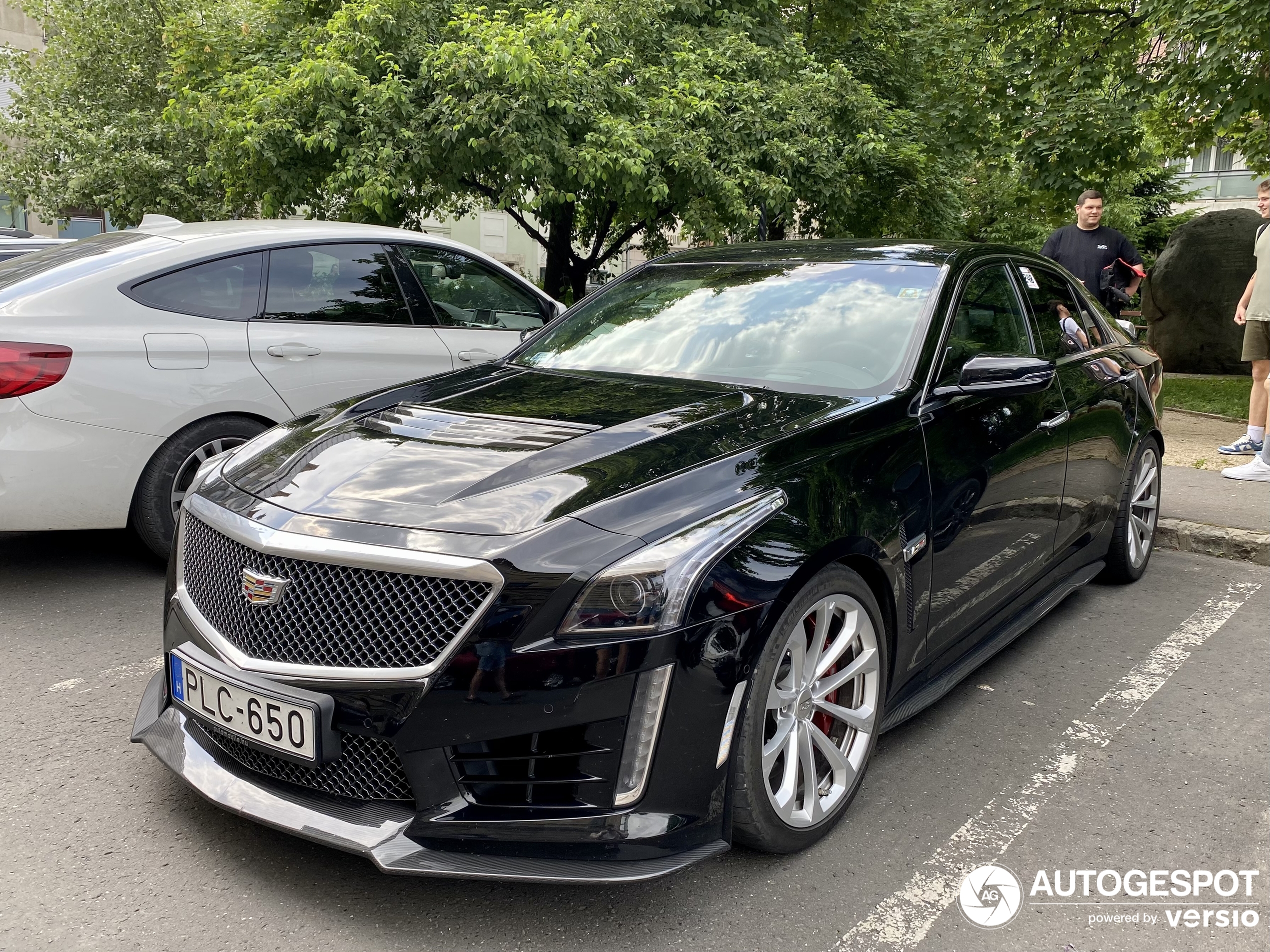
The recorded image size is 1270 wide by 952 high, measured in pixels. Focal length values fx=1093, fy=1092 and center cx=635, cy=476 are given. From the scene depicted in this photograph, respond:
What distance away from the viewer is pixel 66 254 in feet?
16.7

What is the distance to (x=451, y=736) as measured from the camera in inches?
91.3

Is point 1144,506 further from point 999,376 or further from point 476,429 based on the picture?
point 476,429

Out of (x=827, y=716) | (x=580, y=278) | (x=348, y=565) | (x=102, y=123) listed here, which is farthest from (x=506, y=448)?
(x=102, y=123)

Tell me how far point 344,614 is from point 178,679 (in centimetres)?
66

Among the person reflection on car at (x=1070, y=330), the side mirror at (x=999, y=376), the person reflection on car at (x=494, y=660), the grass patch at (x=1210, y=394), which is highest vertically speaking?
the person reflection on car at (x=1070, y=330)

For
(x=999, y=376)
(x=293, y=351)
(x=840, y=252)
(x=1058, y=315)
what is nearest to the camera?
(x=999, y=376)

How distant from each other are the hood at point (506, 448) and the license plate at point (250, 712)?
440 mm

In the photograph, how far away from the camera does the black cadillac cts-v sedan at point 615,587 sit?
2326 mm

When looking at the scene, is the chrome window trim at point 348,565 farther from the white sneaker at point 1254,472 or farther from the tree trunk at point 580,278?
the tree trunk at point 580,278

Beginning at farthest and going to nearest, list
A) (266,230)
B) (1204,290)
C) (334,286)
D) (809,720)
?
(1204,290) → (334,286) → (266,230) → (809,720)

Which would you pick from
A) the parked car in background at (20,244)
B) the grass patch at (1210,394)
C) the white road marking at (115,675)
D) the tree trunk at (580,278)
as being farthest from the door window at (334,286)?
the tree trunk at (580,278)

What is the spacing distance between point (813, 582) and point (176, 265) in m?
3.62

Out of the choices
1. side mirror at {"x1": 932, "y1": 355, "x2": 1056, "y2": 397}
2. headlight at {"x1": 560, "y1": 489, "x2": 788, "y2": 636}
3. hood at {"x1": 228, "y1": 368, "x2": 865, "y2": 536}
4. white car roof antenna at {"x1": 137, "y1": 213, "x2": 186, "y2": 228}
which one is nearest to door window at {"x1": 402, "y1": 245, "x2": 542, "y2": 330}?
white car roof antenna at {"x1": 137, "y1": 213, "x2": 186, "y2": 228}

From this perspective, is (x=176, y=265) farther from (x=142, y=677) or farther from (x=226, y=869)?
(x=226, y=869)
